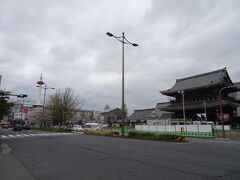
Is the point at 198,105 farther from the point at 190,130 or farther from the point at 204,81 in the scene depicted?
the point at 190,130

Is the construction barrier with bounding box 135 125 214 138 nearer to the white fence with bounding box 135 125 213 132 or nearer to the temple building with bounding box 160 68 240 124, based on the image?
the white fence with bounding box 135 125 213 132

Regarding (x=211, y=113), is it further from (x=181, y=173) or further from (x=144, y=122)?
(x=181, y=173)

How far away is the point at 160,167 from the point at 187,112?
37.0m

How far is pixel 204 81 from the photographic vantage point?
40.9 metres

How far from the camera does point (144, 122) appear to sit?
57.8 metres

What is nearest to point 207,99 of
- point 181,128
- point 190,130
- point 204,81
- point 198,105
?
point 198,105

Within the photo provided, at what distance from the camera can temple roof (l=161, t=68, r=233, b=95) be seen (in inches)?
1459

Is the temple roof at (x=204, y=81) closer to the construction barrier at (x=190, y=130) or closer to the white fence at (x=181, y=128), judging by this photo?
the white fence at (x=181, y=128)

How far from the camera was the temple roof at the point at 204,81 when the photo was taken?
37.1m

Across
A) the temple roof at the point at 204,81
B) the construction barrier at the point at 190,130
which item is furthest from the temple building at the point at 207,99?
the construction barrier at the point at 190,130

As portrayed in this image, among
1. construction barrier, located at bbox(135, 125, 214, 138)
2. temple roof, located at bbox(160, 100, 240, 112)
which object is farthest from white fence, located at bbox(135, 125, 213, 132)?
temple roof, located at bbox(160, 100, 240, 112)

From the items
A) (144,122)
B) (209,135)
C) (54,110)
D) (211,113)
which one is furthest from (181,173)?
(144,122)

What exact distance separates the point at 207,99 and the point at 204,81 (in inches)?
202

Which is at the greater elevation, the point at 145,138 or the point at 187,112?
the point at 187,112
